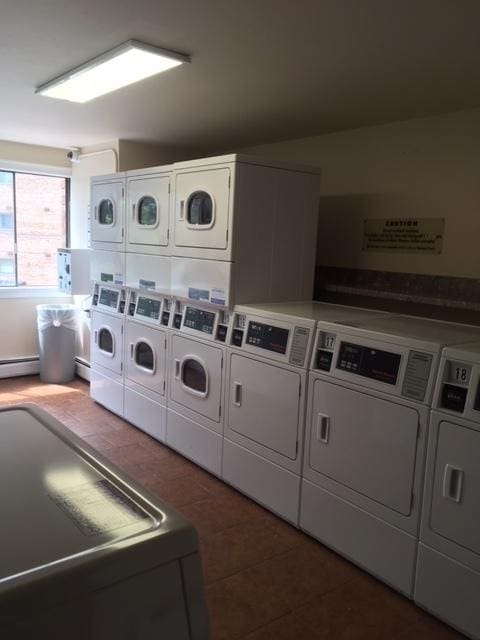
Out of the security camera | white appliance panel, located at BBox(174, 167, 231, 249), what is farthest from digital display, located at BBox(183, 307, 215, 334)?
the security camera

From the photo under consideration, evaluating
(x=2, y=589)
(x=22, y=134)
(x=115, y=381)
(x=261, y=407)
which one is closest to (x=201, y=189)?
(x=261, y=407)

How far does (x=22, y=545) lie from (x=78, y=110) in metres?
3.64

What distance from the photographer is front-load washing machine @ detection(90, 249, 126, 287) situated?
456cm

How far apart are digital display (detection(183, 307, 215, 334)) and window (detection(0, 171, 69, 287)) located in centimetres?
295

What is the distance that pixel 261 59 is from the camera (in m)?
2.61

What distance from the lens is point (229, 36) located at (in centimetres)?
232

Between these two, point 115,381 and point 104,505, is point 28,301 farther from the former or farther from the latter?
point 104,505

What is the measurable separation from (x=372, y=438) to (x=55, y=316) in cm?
409

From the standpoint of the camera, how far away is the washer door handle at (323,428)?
9.04ft

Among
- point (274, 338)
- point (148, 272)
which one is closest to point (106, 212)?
point (148, 272)

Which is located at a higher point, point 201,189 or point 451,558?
point 201,189

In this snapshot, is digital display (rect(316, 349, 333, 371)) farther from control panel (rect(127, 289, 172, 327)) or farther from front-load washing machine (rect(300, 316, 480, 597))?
control panel (rect(127, 289, 172, 327))

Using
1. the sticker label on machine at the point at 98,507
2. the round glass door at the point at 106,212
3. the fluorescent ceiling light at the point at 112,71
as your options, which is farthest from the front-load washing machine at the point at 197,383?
the sticker label on machine at the point at 98,507

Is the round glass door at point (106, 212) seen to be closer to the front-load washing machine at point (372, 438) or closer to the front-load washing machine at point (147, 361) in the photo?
the front-load washing machine at point (147, 361)
